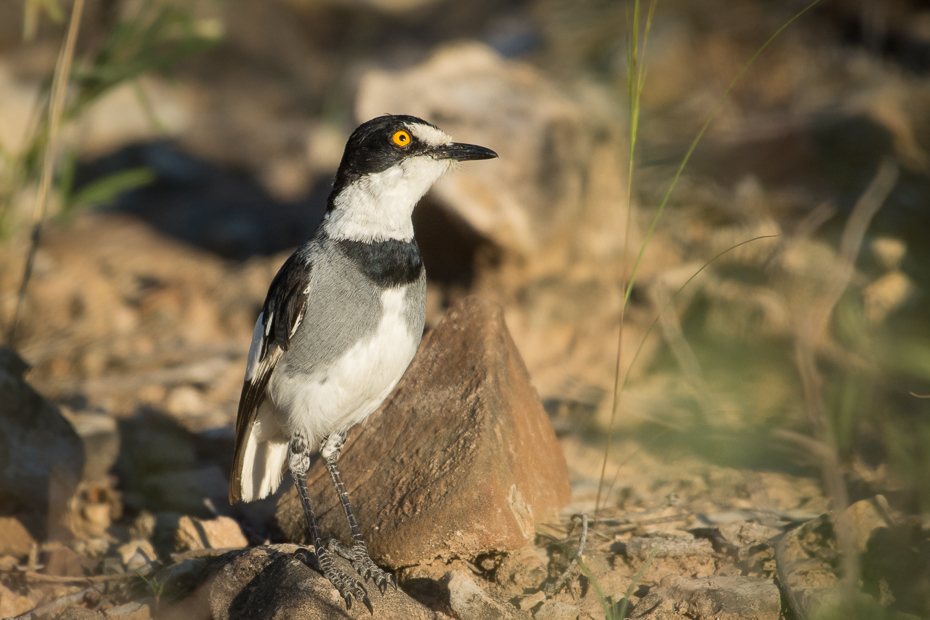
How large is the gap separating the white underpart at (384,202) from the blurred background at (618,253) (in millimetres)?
1223

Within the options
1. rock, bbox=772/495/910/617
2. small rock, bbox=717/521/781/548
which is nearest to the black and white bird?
small rock, bbox=717/521/781/548

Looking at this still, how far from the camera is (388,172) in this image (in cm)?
390

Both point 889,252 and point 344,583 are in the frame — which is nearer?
point 344,583

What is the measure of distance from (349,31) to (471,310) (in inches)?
466

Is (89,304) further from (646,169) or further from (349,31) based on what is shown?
(349,31)

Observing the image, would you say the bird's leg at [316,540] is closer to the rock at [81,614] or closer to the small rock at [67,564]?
the rock at [81,614]

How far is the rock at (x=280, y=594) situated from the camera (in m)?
2.98

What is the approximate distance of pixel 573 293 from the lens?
662 cm

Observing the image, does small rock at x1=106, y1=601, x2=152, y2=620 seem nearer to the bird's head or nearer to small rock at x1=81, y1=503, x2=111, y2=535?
small rock at x1=81, y1=503, x2=111, y2=535

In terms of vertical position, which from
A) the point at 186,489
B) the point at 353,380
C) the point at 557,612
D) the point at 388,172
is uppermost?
the point at 388,172

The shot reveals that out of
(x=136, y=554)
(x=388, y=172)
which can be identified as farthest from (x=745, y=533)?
(x=136, y=554)

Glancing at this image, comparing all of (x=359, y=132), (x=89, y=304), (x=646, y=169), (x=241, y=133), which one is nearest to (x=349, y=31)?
(x=241, y=133)

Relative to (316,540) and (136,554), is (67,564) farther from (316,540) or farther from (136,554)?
(316,540)

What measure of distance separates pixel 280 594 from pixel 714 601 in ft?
5.65
